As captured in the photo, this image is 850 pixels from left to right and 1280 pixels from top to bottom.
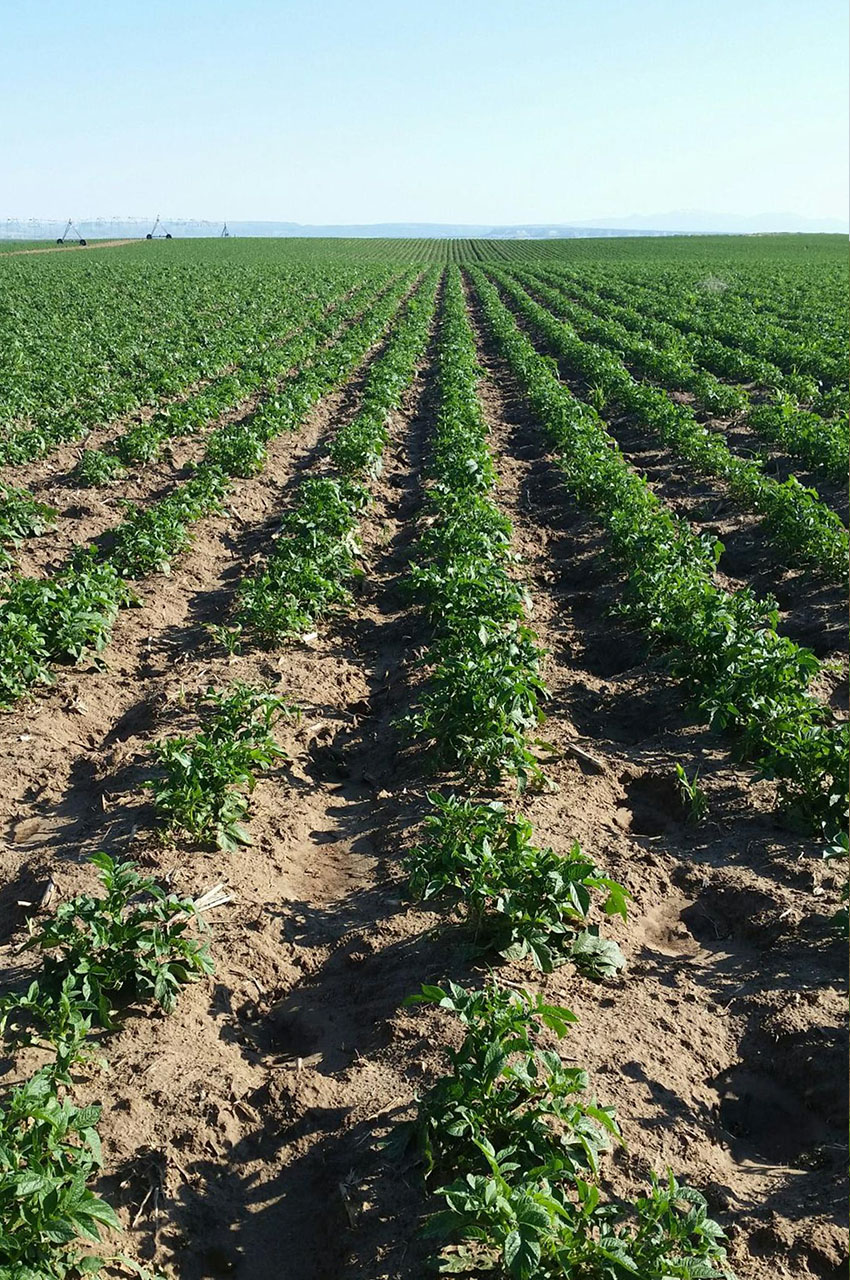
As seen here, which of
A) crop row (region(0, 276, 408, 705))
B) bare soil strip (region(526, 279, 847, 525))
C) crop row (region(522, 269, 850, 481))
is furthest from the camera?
crop row (region(522, 269, 850, 481))

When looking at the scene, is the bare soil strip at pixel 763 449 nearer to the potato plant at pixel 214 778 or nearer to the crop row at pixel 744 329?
the crop row at pixel 744 329

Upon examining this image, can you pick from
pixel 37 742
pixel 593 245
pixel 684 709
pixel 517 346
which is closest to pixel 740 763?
pixel 684 709

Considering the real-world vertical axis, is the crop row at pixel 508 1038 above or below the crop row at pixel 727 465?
below

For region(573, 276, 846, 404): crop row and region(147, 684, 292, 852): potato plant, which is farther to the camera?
region(573, 276, 846, 404): crop row

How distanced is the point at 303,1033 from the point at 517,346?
21151 millimetres

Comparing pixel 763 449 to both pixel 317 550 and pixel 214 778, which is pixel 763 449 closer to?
pixel 317 550

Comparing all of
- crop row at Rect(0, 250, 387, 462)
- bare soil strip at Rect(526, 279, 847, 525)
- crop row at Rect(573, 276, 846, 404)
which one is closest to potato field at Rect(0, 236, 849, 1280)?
bare soil strip at Rect(526, 279, 847, 525)

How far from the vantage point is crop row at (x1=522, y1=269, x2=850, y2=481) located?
1349cm

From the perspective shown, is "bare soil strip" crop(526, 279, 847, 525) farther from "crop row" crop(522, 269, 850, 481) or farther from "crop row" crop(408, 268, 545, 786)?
"crop row" crop(408, 268, 545, 786)

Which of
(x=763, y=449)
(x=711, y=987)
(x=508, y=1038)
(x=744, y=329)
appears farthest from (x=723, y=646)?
(x=744, y=329)

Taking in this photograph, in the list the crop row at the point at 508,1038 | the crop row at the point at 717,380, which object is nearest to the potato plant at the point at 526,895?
the crop row at the point at 508,1038

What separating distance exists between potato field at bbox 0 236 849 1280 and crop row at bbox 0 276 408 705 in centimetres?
5

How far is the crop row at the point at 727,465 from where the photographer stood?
9.78 meters

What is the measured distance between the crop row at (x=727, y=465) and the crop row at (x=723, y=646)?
1057mm
